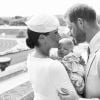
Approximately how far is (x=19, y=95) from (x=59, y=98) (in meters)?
3.03

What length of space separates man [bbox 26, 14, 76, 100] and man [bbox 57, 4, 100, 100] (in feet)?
0.43

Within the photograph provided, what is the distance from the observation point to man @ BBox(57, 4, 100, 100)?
5.01 feet

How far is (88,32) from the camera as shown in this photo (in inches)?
65.3

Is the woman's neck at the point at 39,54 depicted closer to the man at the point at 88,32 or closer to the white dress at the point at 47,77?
the white dress at the point at 47,77

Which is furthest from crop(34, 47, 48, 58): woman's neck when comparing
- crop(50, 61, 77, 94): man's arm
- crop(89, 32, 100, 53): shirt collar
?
crop(89, 32, 100, 53): shirt collar

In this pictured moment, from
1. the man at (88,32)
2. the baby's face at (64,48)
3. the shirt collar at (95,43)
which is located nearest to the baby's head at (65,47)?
the baby's face at (64,48)

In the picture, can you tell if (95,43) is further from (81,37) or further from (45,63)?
(45,63)

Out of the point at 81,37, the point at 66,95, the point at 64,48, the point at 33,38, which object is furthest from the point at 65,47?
the point at 66,95

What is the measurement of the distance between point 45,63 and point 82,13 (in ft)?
1.30

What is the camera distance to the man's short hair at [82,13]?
1.63m

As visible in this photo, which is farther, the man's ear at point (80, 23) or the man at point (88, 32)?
the man's ear at point (80, 23)

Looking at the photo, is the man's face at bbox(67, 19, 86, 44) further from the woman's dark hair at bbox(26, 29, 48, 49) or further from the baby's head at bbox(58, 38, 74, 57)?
the baby's head at bbox(58, 38, 74, 57)

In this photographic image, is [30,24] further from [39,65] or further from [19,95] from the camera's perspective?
[19,95]

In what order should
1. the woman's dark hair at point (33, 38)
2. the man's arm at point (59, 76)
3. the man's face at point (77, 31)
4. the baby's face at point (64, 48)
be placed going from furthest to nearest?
the baby's face at point (64, 48)
the man's face at point (77, 31)
the woman's dark hair at point (33, 38)
the man's arm at point (59, 76)
